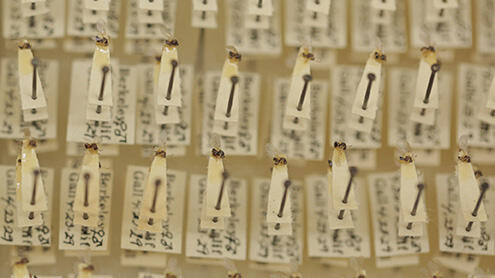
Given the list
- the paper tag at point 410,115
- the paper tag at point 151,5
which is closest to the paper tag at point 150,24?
the paper tag at point 151,5

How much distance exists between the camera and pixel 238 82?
93cm

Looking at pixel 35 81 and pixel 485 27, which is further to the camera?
pixel 485 27

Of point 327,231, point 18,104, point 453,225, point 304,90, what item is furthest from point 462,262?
point 18,104

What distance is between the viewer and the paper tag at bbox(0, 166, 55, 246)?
3.04 ft

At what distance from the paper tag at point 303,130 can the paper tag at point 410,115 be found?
0.10m

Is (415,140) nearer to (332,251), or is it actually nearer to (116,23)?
(332,251)

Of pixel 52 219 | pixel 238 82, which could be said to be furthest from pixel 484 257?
pixel 52 219

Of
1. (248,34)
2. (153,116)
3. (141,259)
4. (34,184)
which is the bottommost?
(141,259)

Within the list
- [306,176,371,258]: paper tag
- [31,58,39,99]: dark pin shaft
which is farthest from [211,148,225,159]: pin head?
[31,58,39,99]: dark pin shaft

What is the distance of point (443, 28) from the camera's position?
1008 millimetres

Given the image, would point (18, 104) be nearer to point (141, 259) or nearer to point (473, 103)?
point (141, 259)

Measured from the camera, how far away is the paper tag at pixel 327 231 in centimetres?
95

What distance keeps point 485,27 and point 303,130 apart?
33 cm

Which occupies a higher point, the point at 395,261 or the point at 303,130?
the point at 303,130
